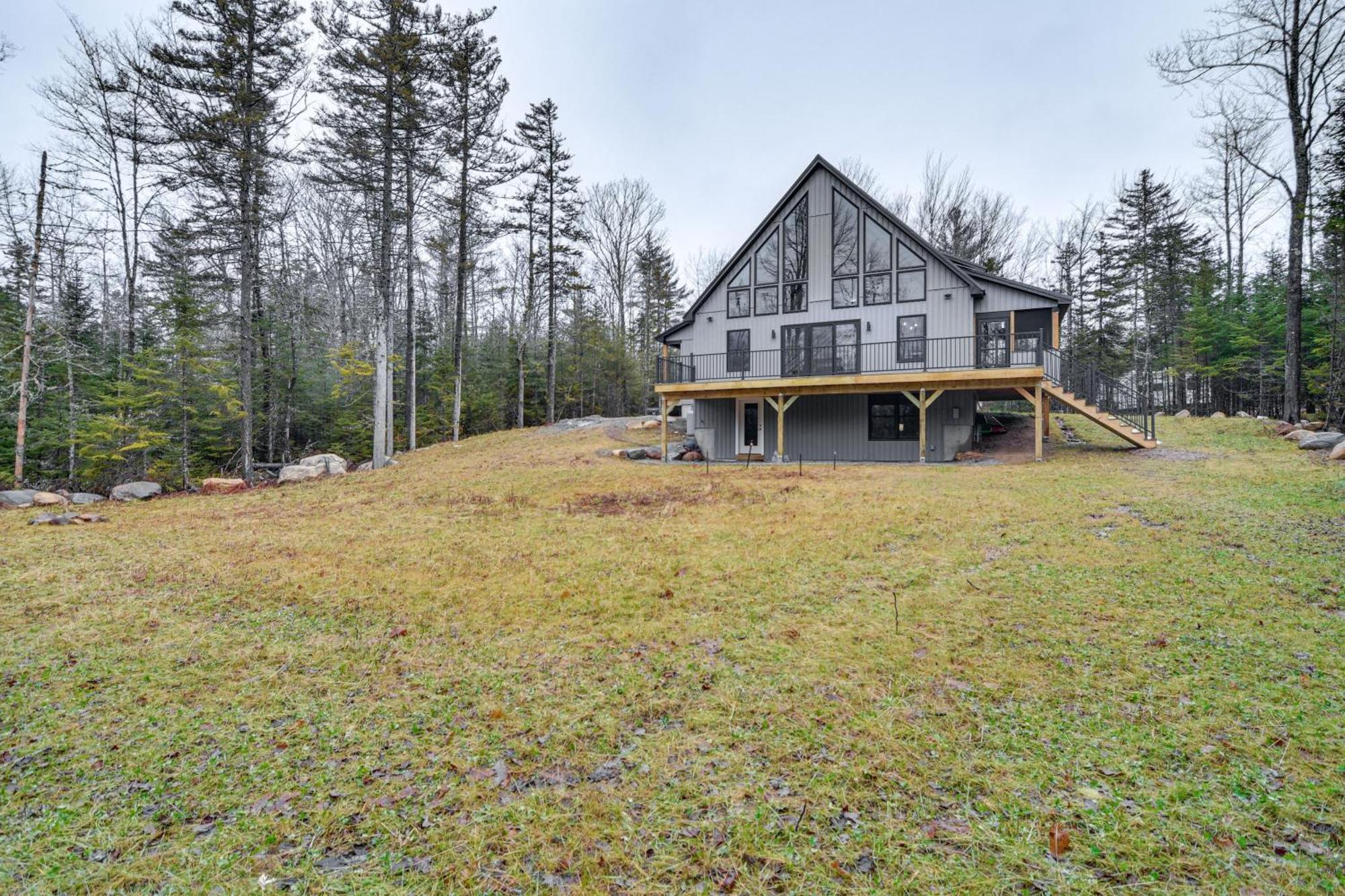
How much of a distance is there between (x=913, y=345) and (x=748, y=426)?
5.66 m

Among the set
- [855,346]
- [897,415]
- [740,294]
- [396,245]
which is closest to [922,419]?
[897,415]

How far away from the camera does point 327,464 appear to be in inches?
646

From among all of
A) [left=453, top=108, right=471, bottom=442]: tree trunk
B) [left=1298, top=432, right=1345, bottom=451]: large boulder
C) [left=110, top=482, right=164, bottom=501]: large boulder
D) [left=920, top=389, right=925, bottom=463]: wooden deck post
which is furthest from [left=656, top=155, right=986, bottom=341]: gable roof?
[left=110, top=482, right=164, bottom=501]: large boulder

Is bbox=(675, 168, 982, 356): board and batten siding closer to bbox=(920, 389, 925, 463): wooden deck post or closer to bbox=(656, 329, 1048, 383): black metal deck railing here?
bbox=(656, 329, 1048, 383): black metal deck railing

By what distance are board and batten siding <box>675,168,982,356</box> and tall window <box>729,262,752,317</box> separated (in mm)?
147

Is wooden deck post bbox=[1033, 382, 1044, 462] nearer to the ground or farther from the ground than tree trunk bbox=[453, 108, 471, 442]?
Result: nearer to the ground

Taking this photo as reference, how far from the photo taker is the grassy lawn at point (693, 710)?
2.30 m

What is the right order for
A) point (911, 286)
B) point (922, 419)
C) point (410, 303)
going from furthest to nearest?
point (410, 303), point (911, 286), point (922, 419)

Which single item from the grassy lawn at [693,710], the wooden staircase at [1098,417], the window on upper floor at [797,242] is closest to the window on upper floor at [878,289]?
the window on upper floor at [797,242]

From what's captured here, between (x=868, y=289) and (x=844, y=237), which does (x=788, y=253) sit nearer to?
(x=844, y=237)

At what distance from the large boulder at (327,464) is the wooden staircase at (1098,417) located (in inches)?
787

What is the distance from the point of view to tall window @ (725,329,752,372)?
1744 centimetres

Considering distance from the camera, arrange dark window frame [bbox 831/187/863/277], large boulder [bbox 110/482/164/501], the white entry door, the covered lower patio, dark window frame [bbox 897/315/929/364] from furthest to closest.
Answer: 1. the white entry door
2. dark window frame [bbox 831/187/863/277]
3. dark window frame [bbox 897/315/929/364]
4. the covered lower patio
5. large boulder [bbox 110/482/164/501]

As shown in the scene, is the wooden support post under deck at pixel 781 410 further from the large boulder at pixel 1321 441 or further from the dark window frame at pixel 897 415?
the large boulder at pixel 1321 441
